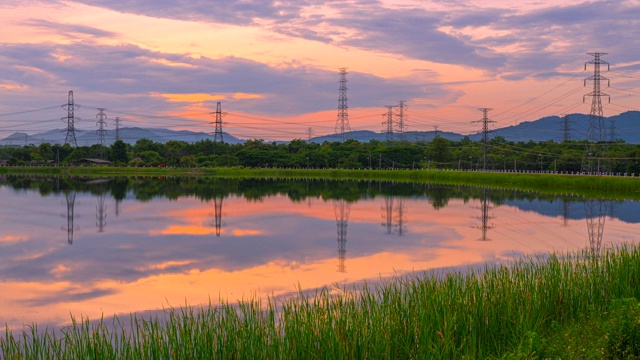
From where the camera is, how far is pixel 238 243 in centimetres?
3203

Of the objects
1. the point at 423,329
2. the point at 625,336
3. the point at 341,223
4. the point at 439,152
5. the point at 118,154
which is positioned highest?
the point at 439,152

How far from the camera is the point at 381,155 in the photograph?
158375mm

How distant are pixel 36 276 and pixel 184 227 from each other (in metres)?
15.9

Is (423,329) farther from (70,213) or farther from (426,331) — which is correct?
(70,213)

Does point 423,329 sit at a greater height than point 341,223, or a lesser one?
greater

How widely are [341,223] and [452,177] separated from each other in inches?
2821

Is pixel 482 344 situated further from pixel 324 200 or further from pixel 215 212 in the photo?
pixel 324 200

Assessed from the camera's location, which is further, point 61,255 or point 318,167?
point 318,167

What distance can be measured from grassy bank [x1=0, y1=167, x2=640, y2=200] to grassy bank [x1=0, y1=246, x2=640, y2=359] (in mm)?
52978

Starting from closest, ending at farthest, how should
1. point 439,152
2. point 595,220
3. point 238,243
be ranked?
point 238,243
point 595,220
point 439,152

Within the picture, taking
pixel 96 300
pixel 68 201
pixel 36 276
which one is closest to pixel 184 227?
pixel 36 276

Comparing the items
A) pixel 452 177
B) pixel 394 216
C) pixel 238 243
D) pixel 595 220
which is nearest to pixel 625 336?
pixel 238 243

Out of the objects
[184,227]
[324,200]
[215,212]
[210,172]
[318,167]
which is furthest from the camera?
[318,167]

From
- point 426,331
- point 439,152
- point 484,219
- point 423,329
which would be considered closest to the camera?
point 426,331
